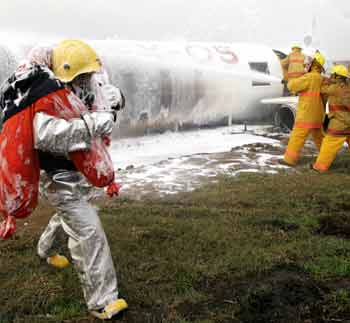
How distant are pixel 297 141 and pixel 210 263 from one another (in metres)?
4.60

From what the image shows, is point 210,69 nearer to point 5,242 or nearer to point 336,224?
point 336,224

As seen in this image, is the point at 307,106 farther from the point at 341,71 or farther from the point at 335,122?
the point at 341,71

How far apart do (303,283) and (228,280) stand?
56 centimetres

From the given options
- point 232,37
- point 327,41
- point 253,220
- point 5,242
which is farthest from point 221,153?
point 232,37

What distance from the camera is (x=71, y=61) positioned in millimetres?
2785

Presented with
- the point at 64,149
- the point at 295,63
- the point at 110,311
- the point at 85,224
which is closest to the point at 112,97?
the point at 64,149

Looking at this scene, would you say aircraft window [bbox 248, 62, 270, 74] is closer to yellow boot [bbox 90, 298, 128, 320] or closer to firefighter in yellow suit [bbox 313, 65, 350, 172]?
firefighter in yellow suit [bbox 313, 65, 350, 172]

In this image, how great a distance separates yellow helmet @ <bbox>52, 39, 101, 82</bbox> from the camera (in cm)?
279

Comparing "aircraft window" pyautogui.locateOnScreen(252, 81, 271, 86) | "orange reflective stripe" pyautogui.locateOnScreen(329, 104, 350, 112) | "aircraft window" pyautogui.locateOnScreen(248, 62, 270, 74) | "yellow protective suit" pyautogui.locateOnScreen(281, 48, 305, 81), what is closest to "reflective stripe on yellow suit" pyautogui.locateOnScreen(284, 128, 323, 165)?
"orange reflective stripe" pyautogui.locateOnScreen(329, 104, 350, 112)

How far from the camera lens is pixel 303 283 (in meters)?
3.37

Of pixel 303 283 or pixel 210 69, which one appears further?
pixel 210 69

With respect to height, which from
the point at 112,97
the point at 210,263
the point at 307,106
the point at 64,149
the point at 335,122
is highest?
the point at 112,97

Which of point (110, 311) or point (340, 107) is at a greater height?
point (340, 107)

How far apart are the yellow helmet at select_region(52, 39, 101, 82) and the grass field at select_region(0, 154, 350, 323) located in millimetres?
1592
